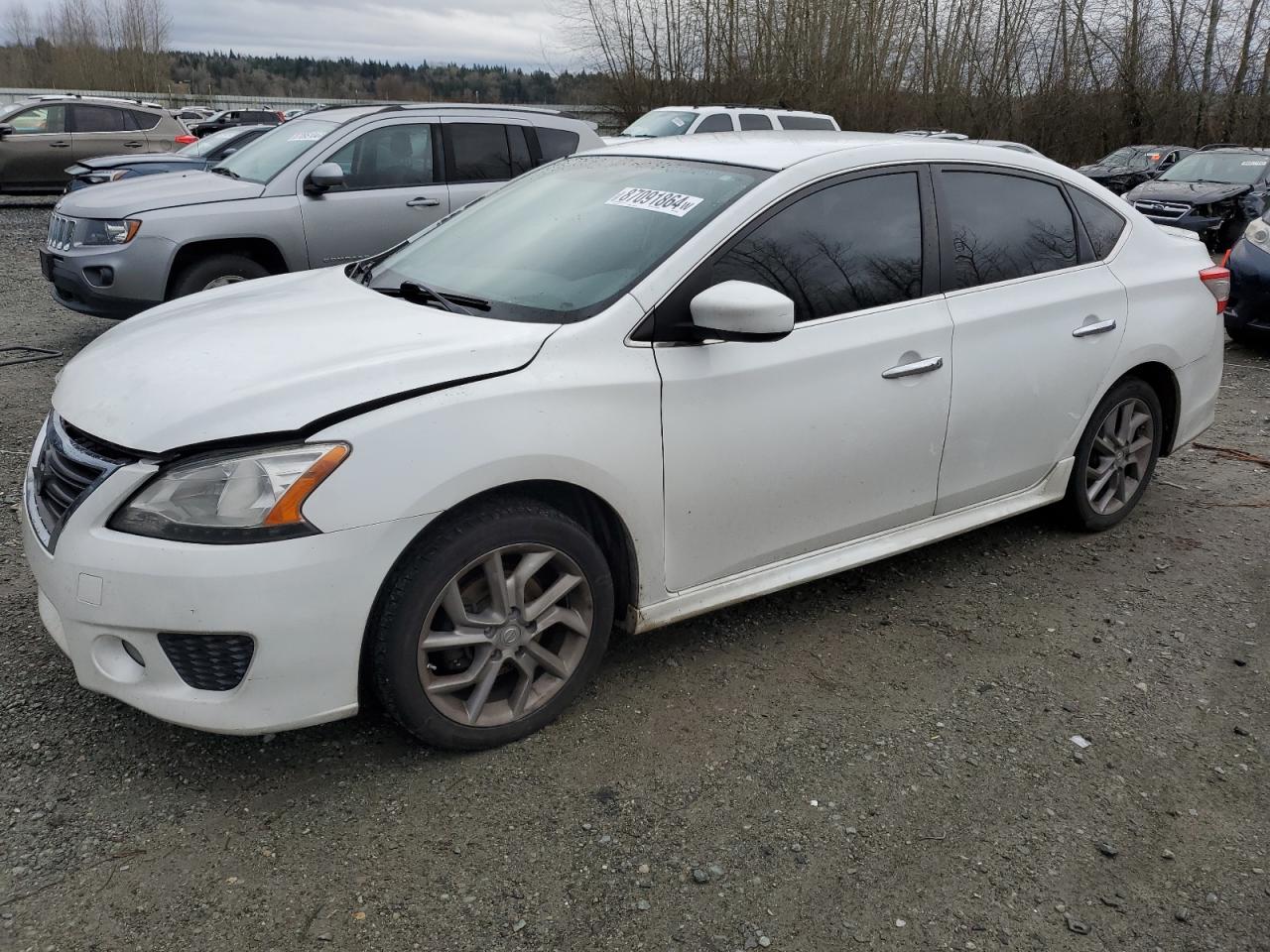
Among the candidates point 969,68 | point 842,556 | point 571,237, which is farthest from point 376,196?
point 969,68

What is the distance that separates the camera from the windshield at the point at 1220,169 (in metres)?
14.6

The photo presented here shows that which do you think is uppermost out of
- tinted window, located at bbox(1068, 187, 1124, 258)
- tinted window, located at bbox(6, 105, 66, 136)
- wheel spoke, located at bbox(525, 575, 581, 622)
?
tinted window, located at bbox(6, 105, 66, 136)

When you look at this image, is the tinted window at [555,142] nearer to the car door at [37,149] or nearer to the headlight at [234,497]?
the headlight at [234,497]

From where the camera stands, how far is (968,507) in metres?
3.99

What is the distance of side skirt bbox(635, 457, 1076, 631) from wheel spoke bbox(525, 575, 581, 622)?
0.31 meters

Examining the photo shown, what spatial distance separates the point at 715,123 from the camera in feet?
49.8

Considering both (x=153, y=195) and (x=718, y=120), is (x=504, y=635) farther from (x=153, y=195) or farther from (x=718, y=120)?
(x=718, y=120)

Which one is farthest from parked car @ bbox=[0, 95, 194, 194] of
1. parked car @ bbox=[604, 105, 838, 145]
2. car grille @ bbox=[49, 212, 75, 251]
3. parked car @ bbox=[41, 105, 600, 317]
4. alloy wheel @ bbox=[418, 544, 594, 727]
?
alloy wheel @ bbox=[418, 544, 594, 727]

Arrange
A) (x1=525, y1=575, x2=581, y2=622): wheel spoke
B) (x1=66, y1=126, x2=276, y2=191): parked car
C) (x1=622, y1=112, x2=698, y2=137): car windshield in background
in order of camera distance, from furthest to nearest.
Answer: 1. (x1=622, y1=112, x2=698, y2=137): car windshield in background
2. (x1=66, y1=126, x2=276, y2=191): parked car
3. (x1=525, y1=575, x2=581, y2=622): wheel spoke

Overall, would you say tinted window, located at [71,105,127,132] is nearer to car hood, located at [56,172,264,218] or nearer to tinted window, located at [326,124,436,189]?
car hood, located at [56,172,264,218]

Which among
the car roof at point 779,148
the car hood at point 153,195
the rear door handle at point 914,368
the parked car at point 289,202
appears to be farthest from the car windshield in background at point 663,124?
the rear door handle at point 914,368

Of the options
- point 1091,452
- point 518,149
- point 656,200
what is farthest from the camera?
point 518,149

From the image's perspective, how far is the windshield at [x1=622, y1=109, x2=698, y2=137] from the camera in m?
15.3

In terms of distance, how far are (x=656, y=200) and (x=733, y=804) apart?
1.90 m
